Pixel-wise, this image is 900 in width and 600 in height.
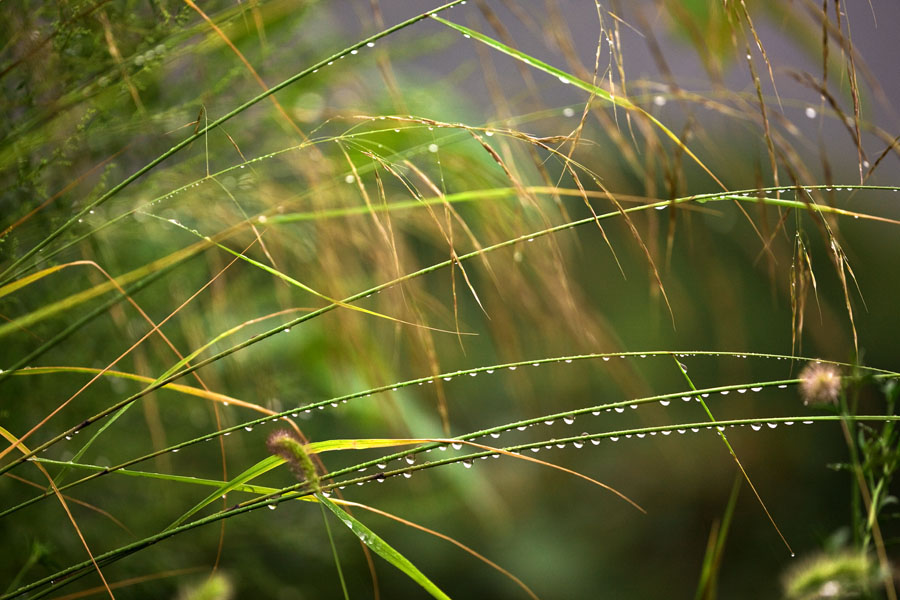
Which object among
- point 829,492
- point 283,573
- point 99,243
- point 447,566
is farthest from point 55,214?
point 829,492

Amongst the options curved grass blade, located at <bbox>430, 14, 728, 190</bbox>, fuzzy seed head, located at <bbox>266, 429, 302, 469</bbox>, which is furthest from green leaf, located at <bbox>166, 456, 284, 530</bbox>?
curved grass blade, located at <bbox>430, 14, 728, 190</bbox>

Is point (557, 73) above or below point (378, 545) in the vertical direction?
above

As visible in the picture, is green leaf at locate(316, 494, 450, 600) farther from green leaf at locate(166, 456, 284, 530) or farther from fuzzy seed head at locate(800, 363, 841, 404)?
fuzzy seed head at locate(800, 363, 841, 404)

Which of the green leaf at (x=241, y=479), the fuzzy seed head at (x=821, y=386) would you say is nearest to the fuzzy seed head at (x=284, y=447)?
the green leaf at (x=241, y=479)

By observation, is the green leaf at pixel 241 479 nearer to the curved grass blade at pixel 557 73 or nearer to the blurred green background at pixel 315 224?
the blurred green background at pixel 315 224

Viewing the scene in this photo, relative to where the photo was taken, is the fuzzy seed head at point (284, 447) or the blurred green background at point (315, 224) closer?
the fuzzy seed head at point (284, 447)

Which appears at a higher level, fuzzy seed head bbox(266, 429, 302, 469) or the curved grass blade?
the curved grass blade

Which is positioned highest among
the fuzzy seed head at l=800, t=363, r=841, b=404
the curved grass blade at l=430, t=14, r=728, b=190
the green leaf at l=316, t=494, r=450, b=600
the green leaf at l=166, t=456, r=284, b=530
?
the curved grass blade at l=430, t=14, r=728, b=190

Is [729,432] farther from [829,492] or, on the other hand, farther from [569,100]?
[569,100]

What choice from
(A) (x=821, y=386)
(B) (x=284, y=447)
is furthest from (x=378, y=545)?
(A) (x=821, y=386)

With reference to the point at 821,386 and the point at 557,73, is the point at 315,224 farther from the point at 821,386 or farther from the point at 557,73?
the point at 821,386

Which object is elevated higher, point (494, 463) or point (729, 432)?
point (494, 463)
